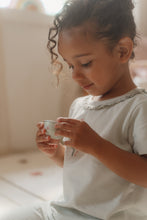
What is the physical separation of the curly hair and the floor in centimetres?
61

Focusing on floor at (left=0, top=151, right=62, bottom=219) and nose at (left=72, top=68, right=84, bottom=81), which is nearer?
nose at (left=72, top=68, right=84, bottom=81)

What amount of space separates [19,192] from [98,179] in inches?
23.4

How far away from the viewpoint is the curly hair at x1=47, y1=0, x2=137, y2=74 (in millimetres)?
736

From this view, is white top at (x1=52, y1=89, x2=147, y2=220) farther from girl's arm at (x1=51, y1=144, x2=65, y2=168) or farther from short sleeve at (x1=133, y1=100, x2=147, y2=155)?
girl's arm at (x1=51, y1=144, x2=65, y2=168)

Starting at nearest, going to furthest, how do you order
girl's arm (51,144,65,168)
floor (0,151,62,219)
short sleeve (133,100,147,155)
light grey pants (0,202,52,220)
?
short sleeve (133,100,147,155), light grey pants (0,202,52,220), girl's arm (51,144,65,168), floor (0,151,62,219)

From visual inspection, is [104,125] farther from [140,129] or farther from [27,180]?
[27,180]

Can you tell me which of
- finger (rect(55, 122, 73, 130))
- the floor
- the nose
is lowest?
the floor

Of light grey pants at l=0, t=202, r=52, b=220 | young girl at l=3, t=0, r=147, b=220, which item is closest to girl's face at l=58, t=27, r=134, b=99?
young girl at l=3, t=0, r=147, b=220

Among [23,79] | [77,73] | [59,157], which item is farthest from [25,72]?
[77,73]

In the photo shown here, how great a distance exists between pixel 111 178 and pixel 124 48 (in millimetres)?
319

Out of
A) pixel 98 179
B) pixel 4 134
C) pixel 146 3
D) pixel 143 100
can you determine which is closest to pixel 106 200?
pixel 98 179

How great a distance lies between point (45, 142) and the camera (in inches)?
34.8

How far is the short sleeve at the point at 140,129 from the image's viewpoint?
0.67 m

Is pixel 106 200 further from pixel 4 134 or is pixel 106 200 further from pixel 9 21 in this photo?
pixel 9 21
